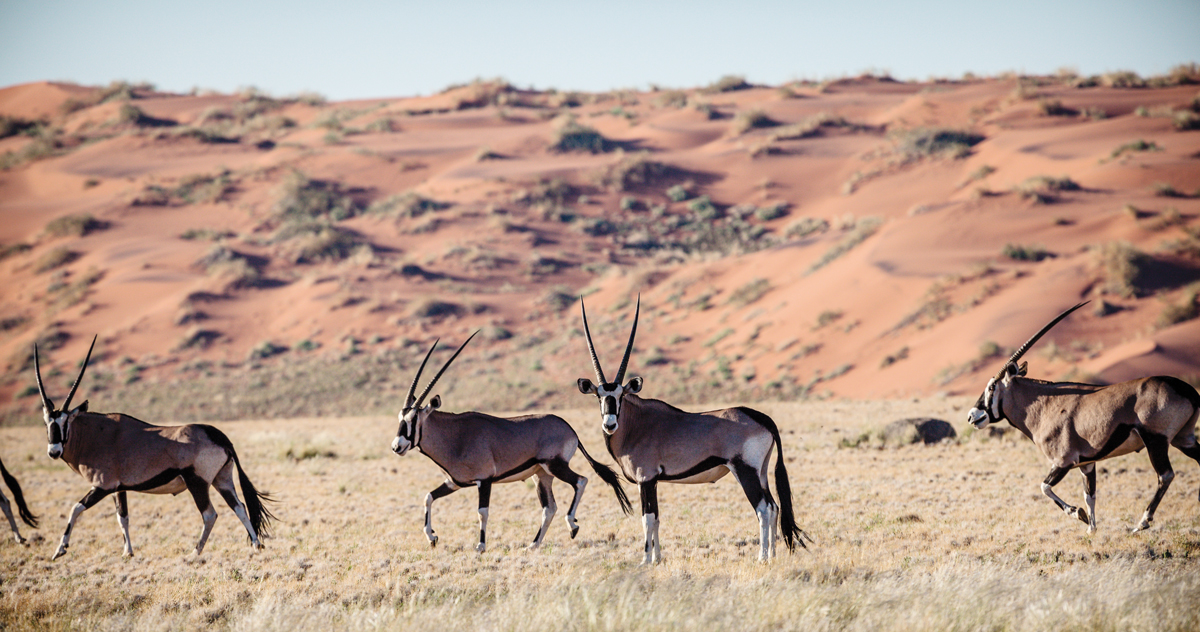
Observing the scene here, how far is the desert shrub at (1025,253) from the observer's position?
3691cm

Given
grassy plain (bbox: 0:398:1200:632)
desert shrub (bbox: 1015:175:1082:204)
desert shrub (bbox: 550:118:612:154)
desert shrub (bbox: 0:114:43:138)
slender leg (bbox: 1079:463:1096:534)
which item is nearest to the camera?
grassy plain (bbox: 0:398:1200:632)

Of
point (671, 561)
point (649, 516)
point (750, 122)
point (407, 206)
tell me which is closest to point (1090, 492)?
point (671, 561)

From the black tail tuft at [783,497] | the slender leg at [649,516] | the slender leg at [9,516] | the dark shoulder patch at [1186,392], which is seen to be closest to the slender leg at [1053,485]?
the dark shoulder patch at [1186,392]

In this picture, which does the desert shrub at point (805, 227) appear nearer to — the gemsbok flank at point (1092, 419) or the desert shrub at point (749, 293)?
the desert shrub at point (749, 293)

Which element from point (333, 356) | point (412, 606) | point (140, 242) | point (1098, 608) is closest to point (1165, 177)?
point (333, 356)

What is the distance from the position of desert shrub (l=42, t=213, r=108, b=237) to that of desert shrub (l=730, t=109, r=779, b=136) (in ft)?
156

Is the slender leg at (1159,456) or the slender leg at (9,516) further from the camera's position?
the slender leg at (9,516)

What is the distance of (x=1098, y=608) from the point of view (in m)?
7.04

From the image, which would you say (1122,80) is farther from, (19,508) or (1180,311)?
(19,508)

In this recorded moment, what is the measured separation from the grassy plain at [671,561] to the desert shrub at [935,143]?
48.2m

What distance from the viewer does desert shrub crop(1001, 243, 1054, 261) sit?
36906mm

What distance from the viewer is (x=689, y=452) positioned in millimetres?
9125

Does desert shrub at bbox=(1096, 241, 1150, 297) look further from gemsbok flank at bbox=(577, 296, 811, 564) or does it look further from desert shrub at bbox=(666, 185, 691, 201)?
desert shrub at bbox=(666, 185, 691, 201)

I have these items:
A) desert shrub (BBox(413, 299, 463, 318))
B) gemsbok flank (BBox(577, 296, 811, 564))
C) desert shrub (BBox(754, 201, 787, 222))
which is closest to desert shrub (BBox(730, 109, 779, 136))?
desert shrub (BBox(754, 201, 787, 222))
